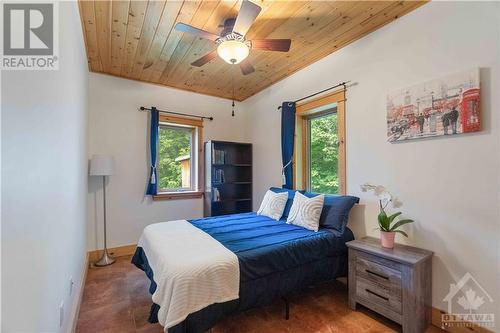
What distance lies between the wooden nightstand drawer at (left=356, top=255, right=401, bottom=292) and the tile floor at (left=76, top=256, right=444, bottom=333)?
350mm

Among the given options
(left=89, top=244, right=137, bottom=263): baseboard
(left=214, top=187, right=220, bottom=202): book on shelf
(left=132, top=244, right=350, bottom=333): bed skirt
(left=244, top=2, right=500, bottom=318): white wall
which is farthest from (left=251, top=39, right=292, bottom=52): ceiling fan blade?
(left=89, top=244, right=137, bottom=263): baseboard

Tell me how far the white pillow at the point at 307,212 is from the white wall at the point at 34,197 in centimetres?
207

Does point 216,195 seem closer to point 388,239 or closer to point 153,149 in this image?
point 153,149

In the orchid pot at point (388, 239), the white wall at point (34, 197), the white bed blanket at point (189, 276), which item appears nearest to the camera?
the white wall at point (34, 197)

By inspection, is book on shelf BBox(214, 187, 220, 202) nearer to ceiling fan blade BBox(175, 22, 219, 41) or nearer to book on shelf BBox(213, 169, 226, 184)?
book on shelf BBox(213, 169, 226, 184)

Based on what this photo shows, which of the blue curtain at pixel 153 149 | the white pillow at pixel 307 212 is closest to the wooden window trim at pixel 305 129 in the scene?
the white pillow at pixel 307 212

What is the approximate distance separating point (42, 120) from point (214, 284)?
4.44 ft

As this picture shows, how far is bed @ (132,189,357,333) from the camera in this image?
65.0 inches

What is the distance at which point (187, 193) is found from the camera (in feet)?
13.3

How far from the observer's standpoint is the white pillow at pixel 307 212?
98.5 inches

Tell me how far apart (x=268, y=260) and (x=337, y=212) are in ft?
3.35

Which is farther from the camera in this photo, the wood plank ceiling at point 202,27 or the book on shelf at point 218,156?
the book on shelf at point 218,156

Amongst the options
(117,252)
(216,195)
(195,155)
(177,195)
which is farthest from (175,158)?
(117,252)

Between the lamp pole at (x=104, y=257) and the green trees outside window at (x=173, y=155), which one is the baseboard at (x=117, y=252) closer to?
the lamp pole at (x=104, y=257)
